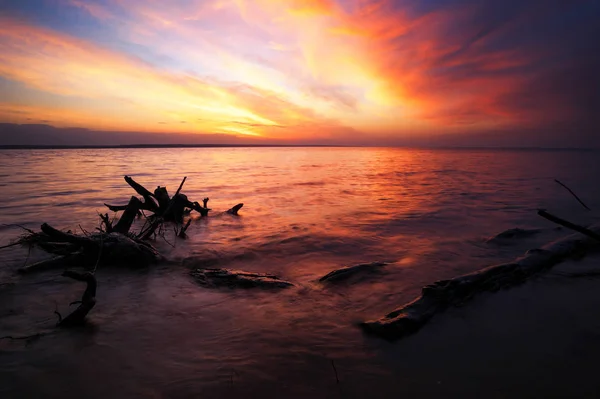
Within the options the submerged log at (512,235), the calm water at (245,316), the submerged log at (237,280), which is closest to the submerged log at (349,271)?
the calm water at (245,316)

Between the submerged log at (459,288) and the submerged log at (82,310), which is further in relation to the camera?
the submerged log at (82,310)

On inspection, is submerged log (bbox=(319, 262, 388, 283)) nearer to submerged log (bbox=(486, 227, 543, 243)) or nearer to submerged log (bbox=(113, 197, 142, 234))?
submerged log (bbox=(486, 227, 543, 243))

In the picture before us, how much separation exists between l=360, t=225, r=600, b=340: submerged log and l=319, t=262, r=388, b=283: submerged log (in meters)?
1.90

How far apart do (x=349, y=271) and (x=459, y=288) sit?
2311 mm

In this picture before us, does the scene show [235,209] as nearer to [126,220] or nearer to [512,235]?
[126,220]

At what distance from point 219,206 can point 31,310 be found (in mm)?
11961

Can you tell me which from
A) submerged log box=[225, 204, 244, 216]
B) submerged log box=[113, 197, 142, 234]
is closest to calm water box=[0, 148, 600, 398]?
submerged log box=[113, 197, 142, 234]

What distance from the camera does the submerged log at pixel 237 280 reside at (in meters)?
6.49

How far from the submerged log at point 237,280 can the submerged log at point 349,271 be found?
2.81 feet

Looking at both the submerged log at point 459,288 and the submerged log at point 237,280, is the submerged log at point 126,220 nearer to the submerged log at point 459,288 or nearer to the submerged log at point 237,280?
the submerged log at point 237,280

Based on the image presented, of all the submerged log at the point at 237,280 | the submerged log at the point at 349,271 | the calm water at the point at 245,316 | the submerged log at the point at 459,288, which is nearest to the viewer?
the calm water at the point at 245,316

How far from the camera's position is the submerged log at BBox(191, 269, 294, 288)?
6492 millimetres

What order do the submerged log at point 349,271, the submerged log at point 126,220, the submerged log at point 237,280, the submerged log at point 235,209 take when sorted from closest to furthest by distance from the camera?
the submerged log at point 237,280 → the submerged log at point 349,271 → the submerged log at point 126,220 → the submerged log at point 235,209

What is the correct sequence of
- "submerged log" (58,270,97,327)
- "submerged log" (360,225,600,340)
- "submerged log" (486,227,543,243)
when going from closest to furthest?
1. "submerged log" (360,225,600,340)
2. "submerged log" (58,270,97,327)
3. "submerged log" (486,227,543,243)
